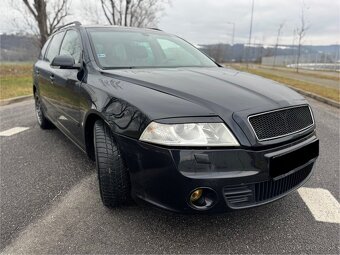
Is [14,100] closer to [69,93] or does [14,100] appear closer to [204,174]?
[69,93]

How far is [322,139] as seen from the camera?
4.84 m

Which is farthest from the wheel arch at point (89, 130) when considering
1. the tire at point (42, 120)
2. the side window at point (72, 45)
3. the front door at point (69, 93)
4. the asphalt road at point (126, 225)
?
the tire at point (42, 120)

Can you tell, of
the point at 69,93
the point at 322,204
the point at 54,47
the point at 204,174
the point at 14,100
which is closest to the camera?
the point at 204,174

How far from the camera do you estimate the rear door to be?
153 inches

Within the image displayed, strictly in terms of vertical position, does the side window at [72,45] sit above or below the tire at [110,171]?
above

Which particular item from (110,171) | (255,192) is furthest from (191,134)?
(110,171)

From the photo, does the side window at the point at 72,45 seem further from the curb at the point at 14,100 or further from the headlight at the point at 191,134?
the curb at the point at 14,100

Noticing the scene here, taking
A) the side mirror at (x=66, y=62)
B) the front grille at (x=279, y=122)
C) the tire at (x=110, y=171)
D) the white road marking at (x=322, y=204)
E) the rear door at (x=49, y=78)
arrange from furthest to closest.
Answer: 1. the rear door at (x=49, y=78)
2. the side mirror at (x=66, y=62)
3. the white road marking at (x=322, y=204)
4. the tire at (x=110, y=171)
5. the front grille at (x=279, y=122)

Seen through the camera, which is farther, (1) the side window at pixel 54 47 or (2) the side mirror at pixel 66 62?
(1) the side window at pixel 54 47

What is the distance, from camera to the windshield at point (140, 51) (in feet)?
9.90

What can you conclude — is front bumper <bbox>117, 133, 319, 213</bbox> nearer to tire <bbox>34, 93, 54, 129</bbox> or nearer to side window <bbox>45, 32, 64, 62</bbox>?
side window <bbox>45, 32, 64, 62</bbox>

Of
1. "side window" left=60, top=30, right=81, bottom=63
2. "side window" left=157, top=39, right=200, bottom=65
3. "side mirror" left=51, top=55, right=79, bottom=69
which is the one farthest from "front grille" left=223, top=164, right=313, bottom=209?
"side window" left=60, top=30, right=81, bottom=63

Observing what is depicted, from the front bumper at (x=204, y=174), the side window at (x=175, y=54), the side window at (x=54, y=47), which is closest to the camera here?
the front bumper at (x=204, y=174)

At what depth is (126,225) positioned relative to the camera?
238 cm
